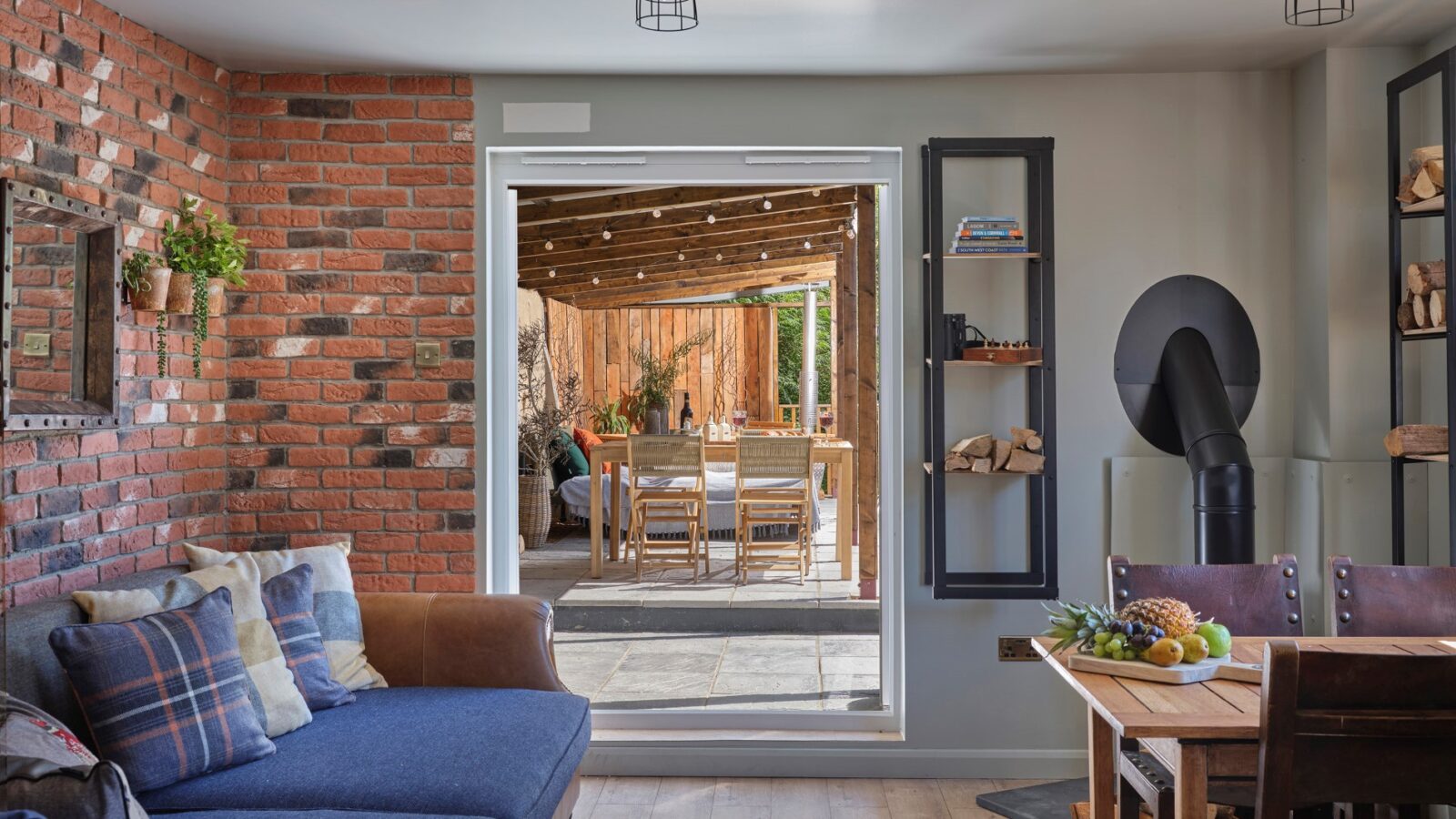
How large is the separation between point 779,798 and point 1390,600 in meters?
1.88

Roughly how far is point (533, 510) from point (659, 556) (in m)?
1.27

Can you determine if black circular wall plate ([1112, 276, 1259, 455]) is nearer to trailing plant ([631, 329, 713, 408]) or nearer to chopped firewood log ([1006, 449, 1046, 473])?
chopped firewood log ([1006, 449, 1046, 473])

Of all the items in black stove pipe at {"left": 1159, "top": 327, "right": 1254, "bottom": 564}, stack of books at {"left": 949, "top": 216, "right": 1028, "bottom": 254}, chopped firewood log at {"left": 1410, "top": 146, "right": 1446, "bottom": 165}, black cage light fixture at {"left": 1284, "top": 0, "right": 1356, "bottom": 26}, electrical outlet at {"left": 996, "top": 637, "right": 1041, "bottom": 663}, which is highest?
black cage light fixture at {"left": 1284, "top": 0, "right": 1356, "bottom": 26}

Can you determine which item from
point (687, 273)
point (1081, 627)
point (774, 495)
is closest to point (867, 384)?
point (774, 495)

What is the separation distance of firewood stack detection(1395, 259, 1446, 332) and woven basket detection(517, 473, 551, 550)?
6.22 m

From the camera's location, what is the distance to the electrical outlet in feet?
12.4

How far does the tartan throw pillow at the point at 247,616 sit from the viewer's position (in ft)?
8.25

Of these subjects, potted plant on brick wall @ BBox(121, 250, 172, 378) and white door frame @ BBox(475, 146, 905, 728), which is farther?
white door frame @ BBox(475, 146, 905, 728)

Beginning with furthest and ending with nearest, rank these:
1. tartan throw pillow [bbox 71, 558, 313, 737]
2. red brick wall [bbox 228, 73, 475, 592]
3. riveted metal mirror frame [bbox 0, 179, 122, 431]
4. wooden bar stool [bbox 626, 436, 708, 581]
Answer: wooden bar stool [bbox 626, 436, 708, 581] < red brick wall [bbox 228, 73, 475, 592] < riveted metal mirror frame [bbox 0, 179, 122, 431] < tartan throw pillow [bbox 71, 558, 313, 737]

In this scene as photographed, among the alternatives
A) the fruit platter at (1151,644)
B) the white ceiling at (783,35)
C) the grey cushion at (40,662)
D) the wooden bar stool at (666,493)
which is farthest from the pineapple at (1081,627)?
the wooden bar stool at (666,493)

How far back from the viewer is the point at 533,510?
8.40m

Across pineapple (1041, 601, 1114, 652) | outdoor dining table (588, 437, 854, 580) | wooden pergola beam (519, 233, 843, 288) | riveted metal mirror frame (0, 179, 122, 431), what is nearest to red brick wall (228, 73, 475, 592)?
riveted metal mirror frame (0, 179, 122, 431)

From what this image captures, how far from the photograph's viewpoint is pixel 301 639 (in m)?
2.84

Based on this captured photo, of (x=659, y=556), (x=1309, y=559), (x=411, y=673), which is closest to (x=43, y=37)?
(x=411, y=673)
